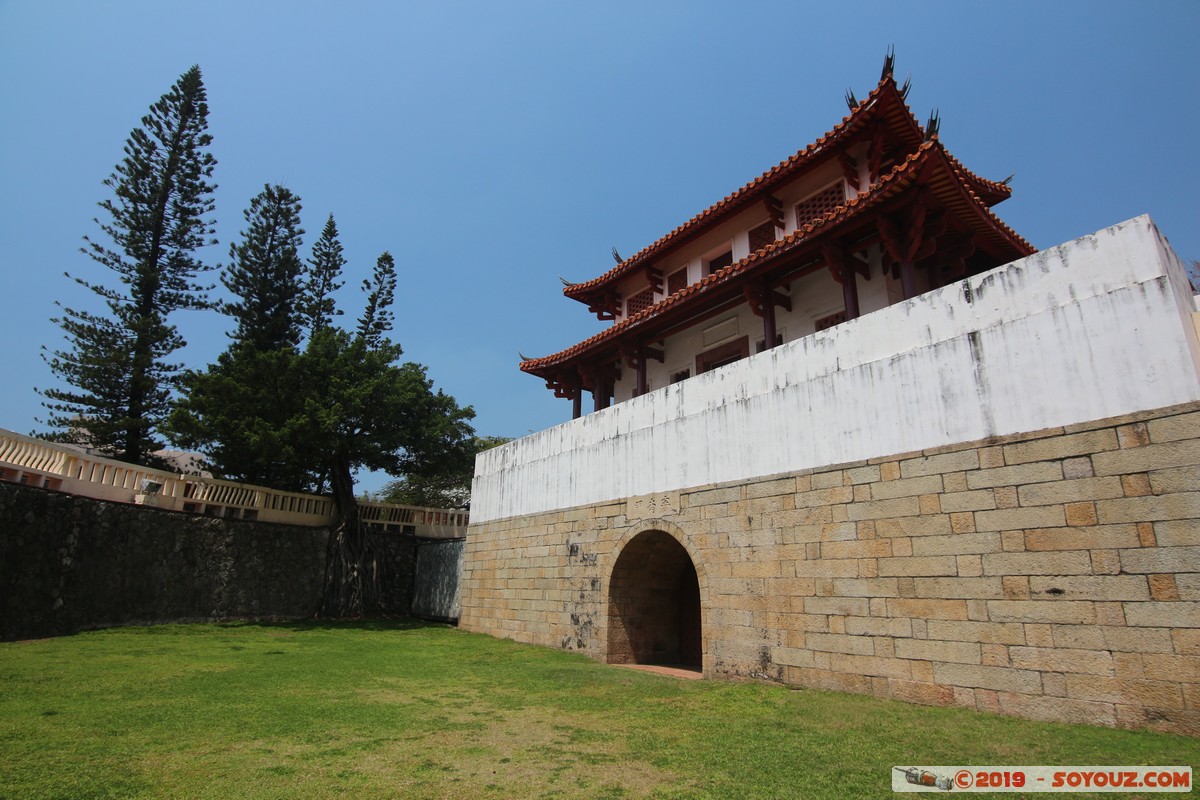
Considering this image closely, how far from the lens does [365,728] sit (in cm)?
478

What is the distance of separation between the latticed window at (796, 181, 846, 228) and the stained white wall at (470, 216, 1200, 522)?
3.52 metres

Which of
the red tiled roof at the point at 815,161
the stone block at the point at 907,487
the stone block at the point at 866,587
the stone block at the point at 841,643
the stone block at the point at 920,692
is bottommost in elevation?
the stone block at the point at 920,692

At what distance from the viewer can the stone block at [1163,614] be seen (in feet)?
13.5

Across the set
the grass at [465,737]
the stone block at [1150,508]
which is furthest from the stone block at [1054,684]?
the stone block at [1150,508]

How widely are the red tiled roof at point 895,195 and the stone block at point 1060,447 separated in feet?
10.7

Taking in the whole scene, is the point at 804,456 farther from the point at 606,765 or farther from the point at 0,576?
the point at 0,576

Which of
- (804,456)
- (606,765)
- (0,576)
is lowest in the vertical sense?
(606,765)

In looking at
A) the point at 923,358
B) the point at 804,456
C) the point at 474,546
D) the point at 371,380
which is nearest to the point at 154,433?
the point at 371,380

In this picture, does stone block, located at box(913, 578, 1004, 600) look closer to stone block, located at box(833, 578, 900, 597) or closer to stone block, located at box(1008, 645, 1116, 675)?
stone block, located at box(833, 578, 900, 597)

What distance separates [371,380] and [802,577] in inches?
441

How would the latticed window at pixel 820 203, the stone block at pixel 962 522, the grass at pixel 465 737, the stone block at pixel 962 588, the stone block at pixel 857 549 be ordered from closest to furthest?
the grass at pixel 465 737 < the stone block at pixel 962 588 < the stone block at pixel 962 522 < the stone block at pixel 857 549 < the latticed window at pixel 820 203

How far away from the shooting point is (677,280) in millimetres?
12062

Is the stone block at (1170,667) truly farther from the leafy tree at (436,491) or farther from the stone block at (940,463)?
the leafy tree at (436,491)

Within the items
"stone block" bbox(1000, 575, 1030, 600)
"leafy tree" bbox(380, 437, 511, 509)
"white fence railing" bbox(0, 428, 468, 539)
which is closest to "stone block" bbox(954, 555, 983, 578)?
"stone block" bbox(1000, 575, 1030, 600)
